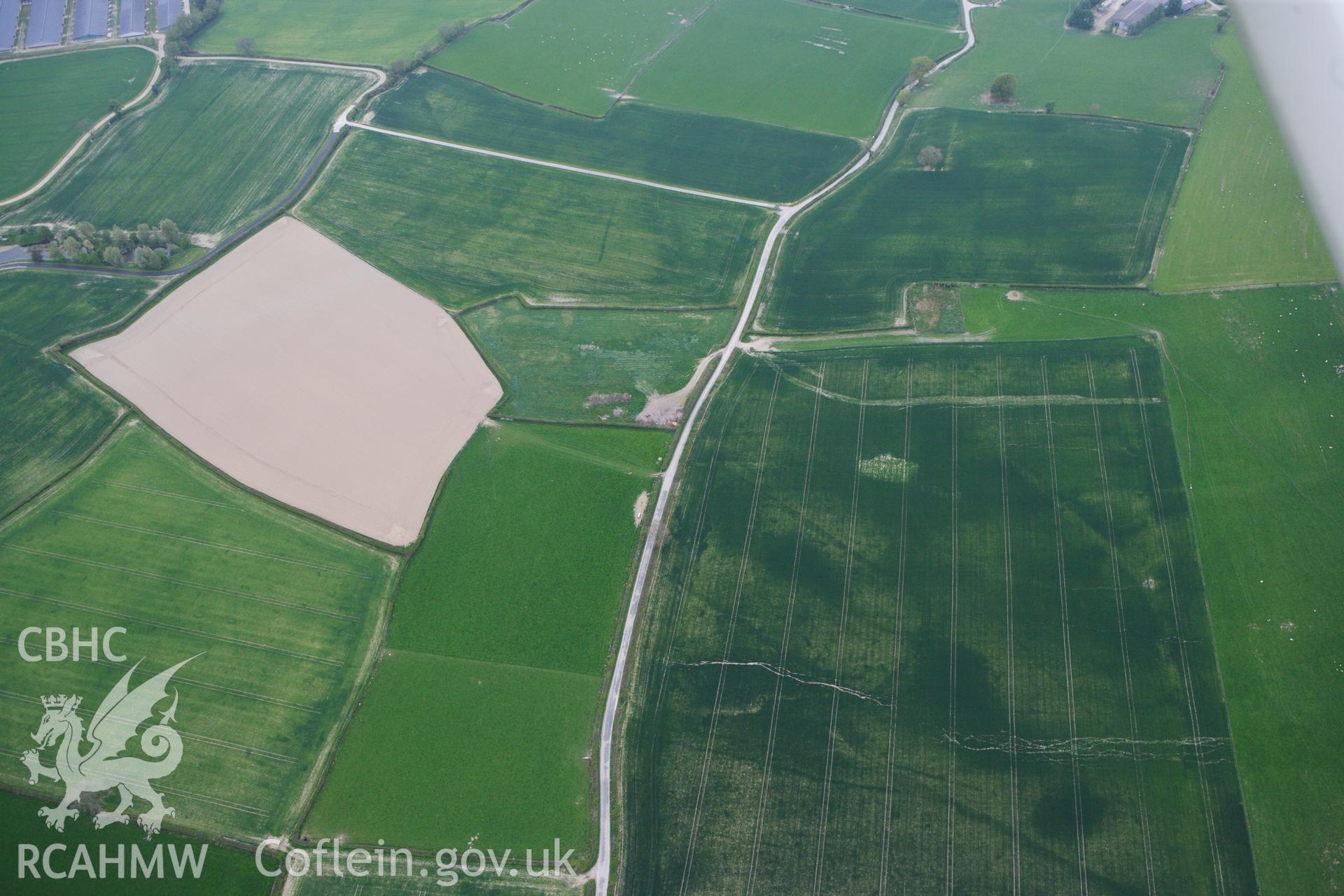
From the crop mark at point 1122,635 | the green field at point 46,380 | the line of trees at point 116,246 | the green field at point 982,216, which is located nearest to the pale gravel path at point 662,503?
the green field at point 982,216

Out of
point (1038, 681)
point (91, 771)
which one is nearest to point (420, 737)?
point (91, 771)

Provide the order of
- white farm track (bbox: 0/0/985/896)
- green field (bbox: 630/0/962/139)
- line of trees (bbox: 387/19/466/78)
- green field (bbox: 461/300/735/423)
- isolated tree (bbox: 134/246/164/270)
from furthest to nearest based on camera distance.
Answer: line of trees (bbox: 387/19/466/78), green field (bbox: 630/0/962/139), isolated tree (bbox: 134/246/164/270), green field (bbox: 461/300/735/423), white farm track (bbox: 0/0/985/896)

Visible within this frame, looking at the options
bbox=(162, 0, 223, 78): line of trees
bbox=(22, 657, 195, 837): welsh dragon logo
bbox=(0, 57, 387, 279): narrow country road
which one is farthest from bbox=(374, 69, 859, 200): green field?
bbox=(22, 657, 195, 837): welsh dragon logo

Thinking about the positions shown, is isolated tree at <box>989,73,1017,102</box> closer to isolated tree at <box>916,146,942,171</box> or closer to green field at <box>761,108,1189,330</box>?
green field at <box>761,108,1189,330</box>

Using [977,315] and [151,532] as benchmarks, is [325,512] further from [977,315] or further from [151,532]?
[977,315]

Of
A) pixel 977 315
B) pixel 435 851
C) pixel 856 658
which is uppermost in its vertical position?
pixel 977 315

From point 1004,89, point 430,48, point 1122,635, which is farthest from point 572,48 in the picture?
point 1122,635

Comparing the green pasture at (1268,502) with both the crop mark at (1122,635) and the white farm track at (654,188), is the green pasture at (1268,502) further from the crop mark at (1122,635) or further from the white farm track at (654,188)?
the white farm track at (654,188)
